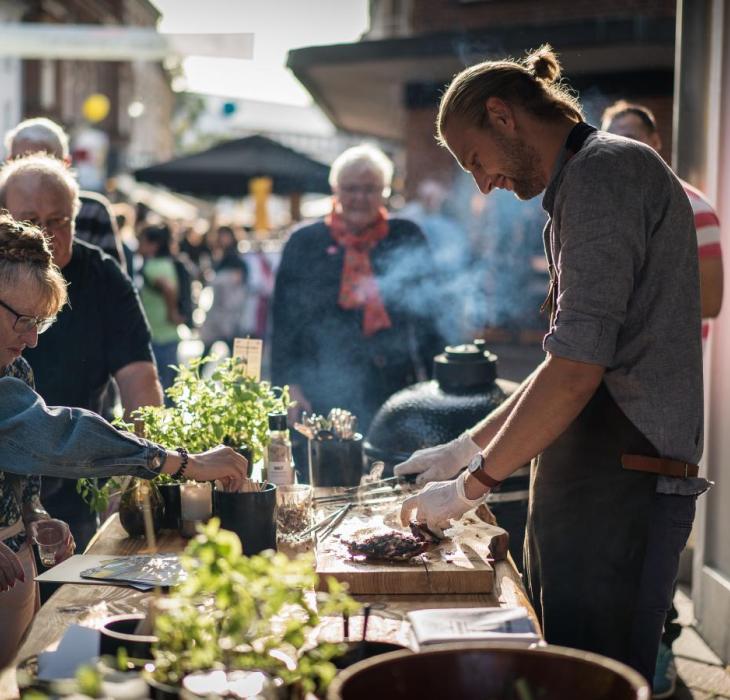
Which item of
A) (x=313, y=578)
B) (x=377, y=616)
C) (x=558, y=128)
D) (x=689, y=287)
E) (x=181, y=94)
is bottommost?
(x=377, y=616)

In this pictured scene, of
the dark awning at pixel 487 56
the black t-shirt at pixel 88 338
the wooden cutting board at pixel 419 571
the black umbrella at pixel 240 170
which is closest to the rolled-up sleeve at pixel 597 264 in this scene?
the wooden cutting board at pixel 419 571

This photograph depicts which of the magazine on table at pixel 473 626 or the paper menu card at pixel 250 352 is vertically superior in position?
the paper menu card at pixel 250 352

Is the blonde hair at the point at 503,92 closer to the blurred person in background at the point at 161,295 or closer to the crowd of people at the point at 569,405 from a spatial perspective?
the crowd of people at the point at 569,405

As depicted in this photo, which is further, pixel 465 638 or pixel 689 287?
pixel 689 287

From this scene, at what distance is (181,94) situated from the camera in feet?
197

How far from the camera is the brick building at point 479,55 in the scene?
10.5 meters

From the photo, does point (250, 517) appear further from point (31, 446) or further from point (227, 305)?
point (227, 305)

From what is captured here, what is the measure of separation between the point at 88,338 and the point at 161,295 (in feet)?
17.9

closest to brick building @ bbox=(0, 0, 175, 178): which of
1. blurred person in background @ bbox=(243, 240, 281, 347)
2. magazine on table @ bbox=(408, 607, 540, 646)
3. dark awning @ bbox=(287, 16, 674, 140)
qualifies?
dark awning @ bbox=(287, 16, 674, 140)

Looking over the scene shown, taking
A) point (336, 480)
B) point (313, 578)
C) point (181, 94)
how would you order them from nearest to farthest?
point (313, 578) < point (336, 480) < point (181, 94)

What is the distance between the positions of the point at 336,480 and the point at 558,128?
1.41 m

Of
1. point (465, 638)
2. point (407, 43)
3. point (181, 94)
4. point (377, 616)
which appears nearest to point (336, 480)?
point (377, 616)

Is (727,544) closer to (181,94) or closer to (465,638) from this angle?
(465,638)

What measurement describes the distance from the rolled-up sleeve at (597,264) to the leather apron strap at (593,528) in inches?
8.3
